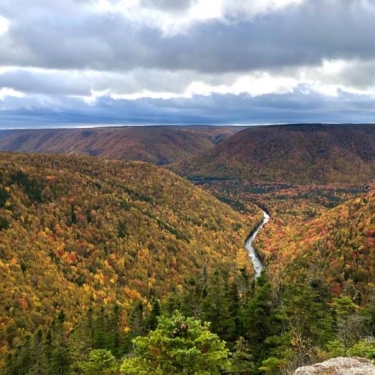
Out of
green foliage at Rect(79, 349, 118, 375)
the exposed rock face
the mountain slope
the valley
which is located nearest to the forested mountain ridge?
the valley

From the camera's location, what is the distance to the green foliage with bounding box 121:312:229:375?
23406mm

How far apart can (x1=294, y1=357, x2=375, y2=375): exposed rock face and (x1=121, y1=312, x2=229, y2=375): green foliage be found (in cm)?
502

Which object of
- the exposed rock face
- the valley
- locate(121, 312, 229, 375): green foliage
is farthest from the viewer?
the valley

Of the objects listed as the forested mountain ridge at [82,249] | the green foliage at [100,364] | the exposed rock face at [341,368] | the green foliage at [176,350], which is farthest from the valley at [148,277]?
the green foliage at [176,350]

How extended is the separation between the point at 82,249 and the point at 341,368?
429 feet

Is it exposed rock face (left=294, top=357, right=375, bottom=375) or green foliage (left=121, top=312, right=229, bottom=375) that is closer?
exposed rock face (left=294, top=357, right=375, bottom=375)

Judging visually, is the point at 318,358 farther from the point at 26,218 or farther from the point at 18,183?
the point at 18,183

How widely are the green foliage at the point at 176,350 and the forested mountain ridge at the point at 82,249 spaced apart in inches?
3151

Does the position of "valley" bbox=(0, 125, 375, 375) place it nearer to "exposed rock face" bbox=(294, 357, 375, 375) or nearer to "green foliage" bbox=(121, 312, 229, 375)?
"exposed rock face" bbox=(294, 357, 375, 375)

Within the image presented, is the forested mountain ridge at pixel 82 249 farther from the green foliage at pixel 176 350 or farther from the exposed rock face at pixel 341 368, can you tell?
the exposed rock face at pixel 341 368

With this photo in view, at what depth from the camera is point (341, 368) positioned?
20.9m

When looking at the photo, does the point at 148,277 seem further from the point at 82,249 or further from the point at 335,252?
the point at 335,252

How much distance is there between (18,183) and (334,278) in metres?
122

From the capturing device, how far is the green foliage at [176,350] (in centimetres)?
2341
